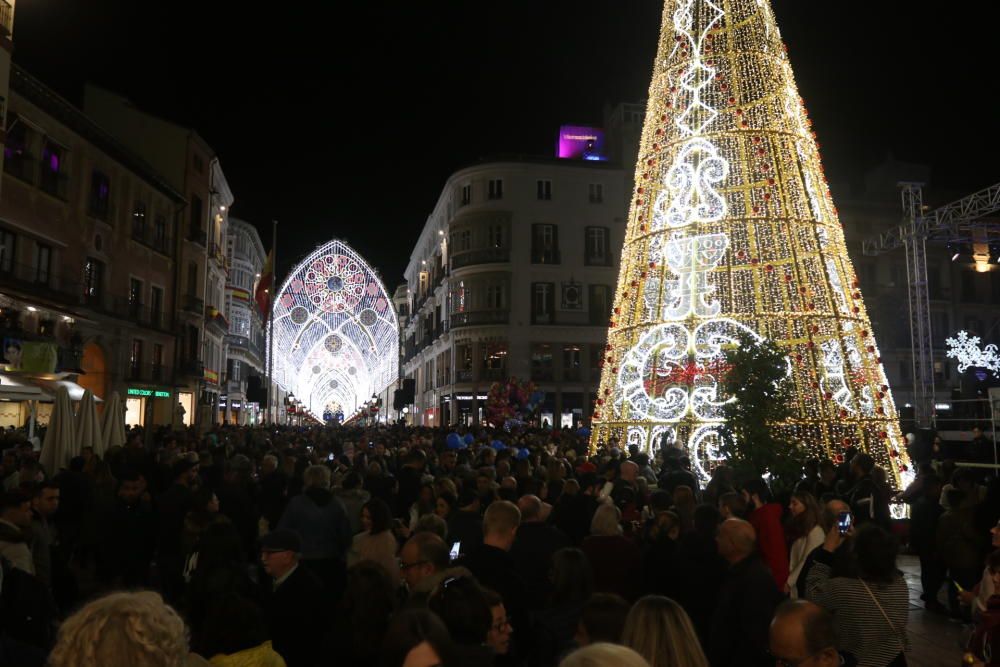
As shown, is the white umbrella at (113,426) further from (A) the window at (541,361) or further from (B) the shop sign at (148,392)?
(A) the window at (541,361)

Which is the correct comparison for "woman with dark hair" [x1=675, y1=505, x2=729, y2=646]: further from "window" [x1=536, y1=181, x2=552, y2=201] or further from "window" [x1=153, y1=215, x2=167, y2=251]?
"window" [x1=536, y1=181, x2=552, y2=201]

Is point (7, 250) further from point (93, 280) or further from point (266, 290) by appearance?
point (266, 290)

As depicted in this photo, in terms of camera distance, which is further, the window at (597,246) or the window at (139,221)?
the window at (597,246)

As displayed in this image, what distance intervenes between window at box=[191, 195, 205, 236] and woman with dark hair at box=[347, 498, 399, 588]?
3772 cm

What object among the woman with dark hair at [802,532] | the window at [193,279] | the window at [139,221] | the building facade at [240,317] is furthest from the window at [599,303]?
the woman with dark hair at [802,532]

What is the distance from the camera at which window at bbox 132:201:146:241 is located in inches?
1347

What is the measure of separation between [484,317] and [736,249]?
30.6 metres

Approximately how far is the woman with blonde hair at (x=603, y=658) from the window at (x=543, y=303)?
4415 centimetres

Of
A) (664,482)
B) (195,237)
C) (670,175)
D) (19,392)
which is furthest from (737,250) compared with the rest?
(195,237)

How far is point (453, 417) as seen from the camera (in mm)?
48438

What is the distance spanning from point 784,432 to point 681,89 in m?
7.37

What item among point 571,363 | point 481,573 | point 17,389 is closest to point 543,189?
point 571,363

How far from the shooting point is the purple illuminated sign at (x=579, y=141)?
5091 cm

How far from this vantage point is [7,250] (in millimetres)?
25469
